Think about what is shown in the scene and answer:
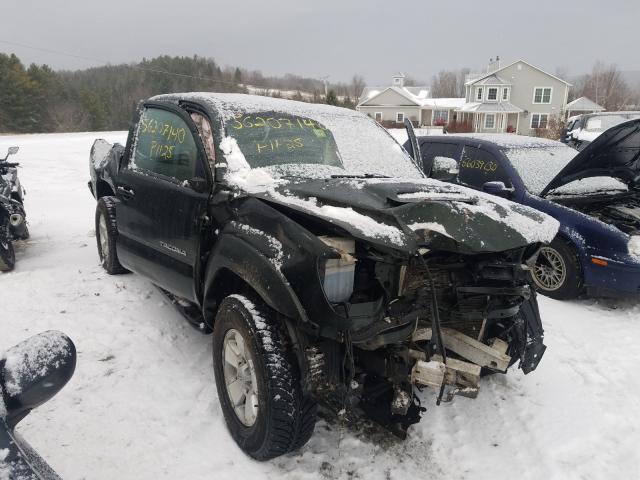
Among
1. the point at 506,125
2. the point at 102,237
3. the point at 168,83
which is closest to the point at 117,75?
the point at 168,83

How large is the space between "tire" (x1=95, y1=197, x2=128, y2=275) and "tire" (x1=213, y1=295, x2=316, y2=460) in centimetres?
260

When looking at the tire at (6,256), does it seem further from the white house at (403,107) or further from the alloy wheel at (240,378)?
the white house at (403,107)

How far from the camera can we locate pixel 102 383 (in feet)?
10.9

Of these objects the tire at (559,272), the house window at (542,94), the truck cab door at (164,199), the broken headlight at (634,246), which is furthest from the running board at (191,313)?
the house window at (542,94)

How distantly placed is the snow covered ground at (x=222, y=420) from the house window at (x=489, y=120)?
46473mm

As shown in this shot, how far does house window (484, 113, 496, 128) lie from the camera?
47469 millimetres

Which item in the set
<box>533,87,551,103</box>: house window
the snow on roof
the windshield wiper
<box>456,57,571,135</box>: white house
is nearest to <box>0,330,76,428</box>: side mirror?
the windshield wiper

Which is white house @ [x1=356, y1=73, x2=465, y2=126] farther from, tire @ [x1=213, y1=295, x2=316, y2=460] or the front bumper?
tire @ [x1=213, y1=295, x2=316, y2=460]

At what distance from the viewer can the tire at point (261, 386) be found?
2447mm

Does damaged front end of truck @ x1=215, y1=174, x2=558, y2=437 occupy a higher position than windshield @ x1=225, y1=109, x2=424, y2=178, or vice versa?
windshield @ x1=225, y1=109, x2=424, y2=178

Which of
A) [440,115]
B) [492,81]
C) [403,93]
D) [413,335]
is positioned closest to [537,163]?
[413,335]

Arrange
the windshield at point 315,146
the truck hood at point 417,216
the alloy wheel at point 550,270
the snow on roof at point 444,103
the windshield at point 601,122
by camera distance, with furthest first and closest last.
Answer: the snow on roof at point 444,103, the windshield at point 601,122, the alloy wheel at point 550,270, the windshield at point 315,146, the truck hood at point 417,216

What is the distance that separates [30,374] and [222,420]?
1637 millimetres

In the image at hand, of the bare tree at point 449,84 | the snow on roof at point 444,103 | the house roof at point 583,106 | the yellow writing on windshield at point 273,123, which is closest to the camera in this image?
the yellow writing on windshield at point 273,123
